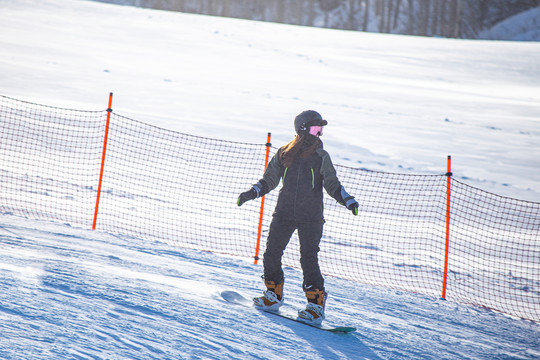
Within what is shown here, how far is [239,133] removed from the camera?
1410 centimetres

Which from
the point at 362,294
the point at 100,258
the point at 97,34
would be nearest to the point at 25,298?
the point at 100,258

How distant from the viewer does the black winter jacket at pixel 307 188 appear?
14.0ft

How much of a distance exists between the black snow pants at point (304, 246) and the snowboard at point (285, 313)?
1.02ft

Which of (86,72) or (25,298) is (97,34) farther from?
(25,298)

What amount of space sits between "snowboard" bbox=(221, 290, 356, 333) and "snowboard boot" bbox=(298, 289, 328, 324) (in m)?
0.04

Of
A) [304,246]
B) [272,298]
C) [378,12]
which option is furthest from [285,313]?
[378,12]

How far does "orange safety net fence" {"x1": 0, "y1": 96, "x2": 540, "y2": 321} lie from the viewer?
22.2 ft

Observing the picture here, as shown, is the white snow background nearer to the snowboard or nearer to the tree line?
the snowboard

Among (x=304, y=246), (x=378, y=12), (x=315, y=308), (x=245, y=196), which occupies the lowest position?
(x=315, y=308)

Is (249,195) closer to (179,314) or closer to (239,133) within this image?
(179,314)

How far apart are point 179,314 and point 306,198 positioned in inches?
56.6

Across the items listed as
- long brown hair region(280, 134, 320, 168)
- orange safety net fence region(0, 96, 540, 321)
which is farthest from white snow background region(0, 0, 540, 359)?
long brown hair region(280, 134, 320, 168)

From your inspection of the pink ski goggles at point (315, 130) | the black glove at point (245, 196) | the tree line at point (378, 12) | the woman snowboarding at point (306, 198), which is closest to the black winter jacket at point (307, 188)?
the woman snowboarding at point (306, 198)

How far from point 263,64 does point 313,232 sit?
65.4 feet
